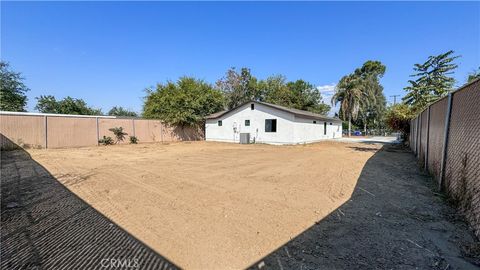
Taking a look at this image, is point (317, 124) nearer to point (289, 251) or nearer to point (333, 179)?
point (333, 179)

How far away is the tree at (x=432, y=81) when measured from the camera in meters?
11.4

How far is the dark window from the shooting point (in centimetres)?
1675

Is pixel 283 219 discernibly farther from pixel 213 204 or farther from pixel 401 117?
pixel 401 117

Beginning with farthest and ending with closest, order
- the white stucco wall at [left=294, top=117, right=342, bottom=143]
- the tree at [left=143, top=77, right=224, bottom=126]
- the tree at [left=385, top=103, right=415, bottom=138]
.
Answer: the tree at [left=143, top=77, right=224, bottom=126] → the white stucco wall at [left=294, top=117, right=342, bottom=143] → the tree at [left=385, top=103, right=415, bottom=138]

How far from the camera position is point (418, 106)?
41.4ft

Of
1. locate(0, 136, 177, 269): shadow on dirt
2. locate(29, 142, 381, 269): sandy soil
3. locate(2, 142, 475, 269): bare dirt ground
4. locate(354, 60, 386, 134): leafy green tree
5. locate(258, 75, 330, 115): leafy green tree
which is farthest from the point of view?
locate(354, 60, 386, 134): leafy green tree

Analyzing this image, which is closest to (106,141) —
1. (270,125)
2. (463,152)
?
(270,125)

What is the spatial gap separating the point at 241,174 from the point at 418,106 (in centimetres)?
1258

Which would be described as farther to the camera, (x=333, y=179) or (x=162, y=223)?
(x=333, y=179)

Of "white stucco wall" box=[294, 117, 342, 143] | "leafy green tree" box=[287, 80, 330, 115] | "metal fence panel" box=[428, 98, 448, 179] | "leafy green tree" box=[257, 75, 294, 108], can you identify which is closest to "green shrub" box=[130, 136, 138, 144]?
"white stucco wall" box=[294, 117, 342, 143]

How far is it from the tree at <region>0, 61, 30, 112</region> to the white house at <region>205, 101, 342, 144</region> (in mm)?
20291

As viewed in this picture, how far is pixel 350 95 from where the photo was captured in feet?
85.9

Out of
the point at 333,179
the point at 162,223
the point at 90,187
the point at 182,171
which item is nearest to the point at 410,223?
the point at 333,179

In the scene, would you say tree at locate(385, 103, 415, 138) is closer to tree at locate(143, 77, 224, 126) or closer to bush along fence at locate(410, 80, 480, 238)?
bush along fence at locate(410, 80, 480, 238)
